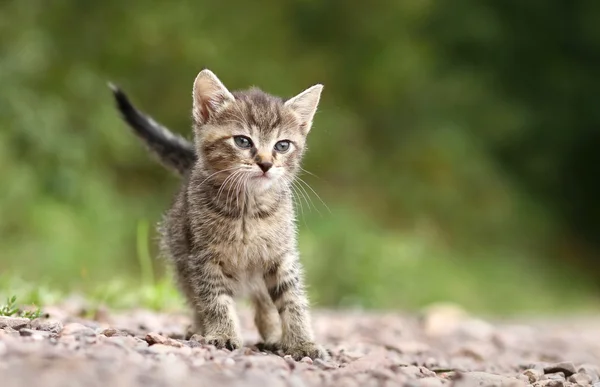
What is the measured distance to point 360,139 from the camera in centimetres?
1058

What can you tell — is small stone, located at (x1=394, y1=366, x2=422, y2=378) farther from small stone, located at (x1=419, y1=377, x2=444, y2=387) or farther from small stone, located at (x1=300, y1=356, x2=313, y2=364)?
small stone, located at (x1=300, y1=356, x2=313, y2=364)

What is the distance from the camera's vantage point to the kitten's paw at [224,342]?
129 inches

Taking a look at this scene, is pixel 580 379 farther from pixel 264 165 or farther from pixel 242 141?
pixel 242 141

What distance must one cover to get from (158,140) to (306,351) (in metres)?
1.42

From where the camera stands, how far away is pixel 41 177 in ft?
24.6

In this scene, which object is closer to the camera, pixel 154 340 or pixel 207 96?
pixel 154 340

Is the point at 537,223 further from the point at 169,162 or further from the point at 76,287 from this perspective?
the point at 169,162

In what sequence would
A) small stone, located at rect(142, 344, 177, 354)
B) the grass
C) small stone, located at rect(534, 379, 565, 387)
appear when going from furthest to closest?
the grass, small stone, located at rect(534, 379, 565, 387), small stone, located at rect(142, 344, 177, 354)

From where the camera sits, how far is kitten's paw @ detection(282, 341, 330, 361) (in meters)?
3.38

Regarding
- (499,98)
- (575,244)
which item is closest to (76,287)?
(499,98)

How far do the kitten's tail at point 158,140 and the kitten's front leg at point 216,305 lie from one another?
837 millimetres

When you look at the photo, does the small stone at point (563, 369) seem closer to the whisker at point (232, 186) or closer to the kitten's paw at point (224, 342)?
the kitten's paw at point (224, 342)

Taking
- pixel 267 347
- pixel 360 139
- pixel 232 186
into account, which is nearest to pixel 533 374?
pixel 267 347

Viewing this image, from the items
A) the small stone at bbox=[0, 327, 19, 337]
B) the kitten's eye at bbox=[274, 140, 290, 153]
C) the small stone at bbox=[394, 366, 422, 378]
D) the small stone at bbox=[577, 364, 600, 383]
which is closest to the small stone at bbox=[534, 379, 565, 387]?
the small stone at bbox=[577, 364, 600, 383]
